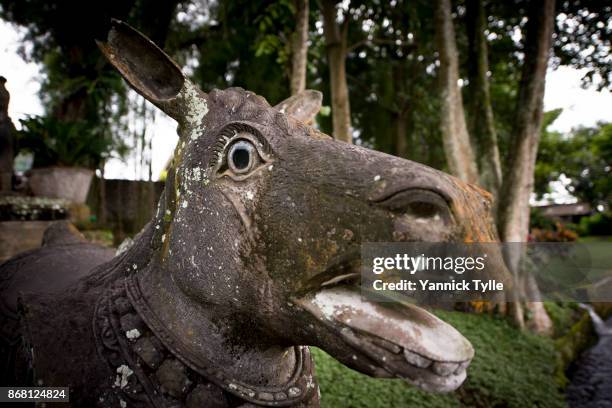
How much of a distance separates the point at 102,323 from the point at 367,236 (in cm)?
87

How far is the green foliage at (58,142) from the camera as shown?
17.7ft

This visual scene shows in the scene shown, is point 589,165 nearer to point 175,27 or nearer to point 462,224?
point 175,27

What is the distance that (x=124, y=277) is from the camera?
1313 mm

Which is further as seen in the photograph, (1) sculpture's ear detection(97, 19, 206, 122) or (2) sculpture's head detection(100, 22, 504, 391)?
(1) sculpture's ear detection(97, 19, 206, 122)

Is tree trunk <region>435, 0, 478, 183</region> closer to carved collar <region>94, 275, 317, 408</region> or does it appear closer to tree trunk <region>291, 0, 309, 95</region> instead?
tree trunk <region>291, 0, 309, 95</region>

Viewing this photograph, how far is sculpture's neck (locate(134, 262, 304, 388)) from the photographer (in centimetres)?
111

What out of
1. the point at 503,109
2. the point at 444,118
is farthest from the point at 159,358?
the point at 503,109

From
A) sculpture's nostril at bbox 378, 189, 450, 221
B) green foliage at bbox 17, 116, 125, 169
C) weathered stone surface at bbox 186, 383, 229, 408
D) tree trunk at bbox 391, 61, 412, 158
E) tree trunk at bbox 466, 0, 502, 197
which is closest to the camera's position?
sculpture's nostril at bbox 378, 189, 450, 221

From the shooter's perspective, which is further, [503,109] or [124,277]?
[503,109]

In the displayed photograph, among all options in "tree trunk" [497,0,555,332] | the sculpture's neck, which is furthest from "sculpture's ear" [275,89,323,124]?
"tree trunk" [497,0,555,332]

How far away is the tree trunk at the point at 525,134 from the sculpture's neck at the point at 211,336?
227 inches

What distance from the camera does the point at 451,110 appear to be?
230 inches

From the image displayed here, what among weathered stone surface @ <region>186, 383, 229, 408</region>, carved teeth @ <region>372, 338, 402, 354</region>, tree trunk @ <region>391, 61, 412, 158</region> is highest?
tree trunk @ <region>391, 61, 412, 158</region>

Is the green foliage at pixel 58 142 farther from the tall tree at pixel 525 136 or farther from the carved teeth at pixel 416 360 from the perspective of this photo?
the tall tree at pixel 525 136
